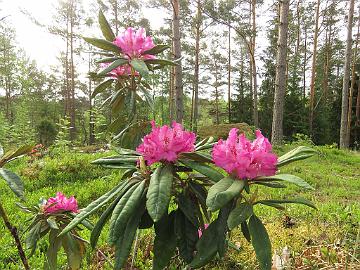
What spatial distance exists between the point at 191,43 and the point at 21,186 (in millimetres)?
20145

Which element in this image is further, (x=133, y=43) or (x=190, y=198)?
(x=133, y=43)

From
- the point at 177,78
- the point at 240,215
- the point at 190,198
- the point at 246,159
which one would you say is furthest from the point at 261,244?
the point at 177,78

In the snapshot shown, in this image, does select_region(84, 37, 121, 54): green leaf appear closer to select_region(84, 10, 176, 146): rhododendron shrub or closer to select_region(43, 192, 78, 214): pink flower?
select_region(84, 10, 176, 146): rhododendron shrub

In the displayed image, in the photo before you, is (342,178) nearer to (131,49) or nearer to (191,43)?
(131,49)

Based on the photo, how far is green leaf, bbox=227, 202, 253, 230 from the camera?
798 mm

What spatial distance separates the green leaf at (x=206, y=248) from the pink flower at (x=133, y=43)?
85cm

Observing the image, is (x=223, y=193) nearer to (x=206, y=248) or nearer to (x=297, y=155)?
(x=206, y=248)

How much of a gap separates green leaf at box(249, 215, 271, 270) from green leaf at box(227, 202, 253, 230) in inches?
2.9

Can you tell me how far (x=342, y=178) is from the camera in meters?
5.96

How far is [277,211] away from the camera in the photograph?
11.4ft

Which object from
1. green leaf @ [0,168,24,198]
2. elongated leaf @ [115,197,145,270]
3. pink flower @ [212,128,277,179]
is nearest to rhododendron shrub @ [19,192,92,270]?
green leaf @ [0,168,24,198]

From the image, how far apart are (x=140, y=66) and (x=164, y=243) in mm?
692

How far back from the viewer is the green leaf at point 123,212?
0.91 metres

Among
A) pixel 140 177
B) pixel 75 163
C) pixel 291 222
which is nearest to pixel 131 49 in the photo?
pixel 140 177
